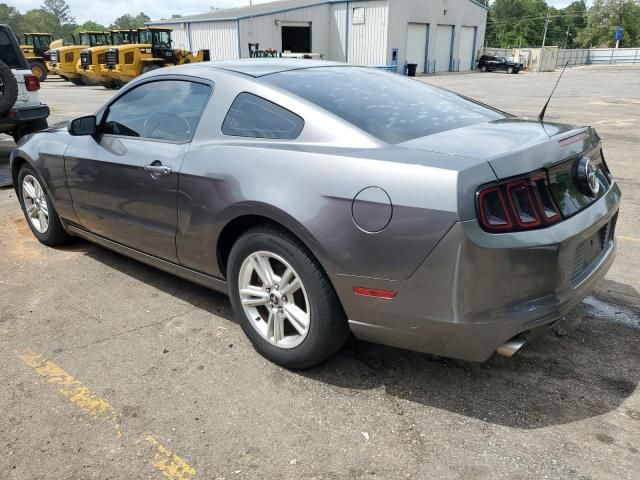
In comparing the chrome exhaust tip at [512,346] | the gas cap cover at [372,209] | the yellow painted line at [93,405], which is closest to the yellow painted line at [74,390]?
the yellow painted line at [93,405]

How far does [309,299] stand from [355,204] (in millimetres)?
568

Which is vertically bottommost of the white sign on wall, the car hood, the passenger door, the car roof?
the passenger door

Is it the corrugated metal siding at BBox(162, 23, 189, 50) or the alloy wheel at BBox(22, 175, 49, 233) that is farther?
the corrugated metal siding at BBox(162, 23, 189, 50)

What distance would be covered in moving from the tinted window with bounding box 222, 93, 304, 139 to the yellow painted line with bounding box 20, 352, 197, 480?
1564 millimetres

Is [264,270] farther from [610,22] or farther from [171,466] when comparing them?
[610,22]

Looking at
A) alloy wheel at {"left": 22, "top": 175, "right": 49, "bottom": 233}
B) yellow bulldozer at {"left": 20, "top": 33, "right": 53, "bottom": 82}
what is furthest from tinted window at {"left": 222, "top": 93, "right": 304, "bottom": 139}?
yellow bulldozer at {"left": 20, "top": 33, "right": 53, "bottom": 82}

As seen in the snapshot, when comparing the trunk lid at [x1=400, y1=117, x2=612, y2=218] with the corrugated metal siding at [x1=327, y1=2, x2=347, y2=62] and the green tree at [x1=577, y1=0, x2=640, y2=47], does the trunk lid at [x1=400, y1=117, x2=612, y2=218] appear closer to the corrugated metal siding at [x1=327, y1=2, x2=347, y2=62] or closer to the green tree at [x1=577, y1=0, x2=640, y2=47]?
the corrugated metal siding at [x1=327, y1=2, x2=347, y2=62]

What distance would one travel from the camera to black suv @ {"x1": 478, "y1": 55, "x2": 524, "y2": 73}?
146 feet

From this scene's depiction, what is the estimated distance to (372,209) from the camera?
2369 mm

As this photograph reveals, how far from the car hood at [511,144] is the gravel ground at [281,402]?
3.74 feet

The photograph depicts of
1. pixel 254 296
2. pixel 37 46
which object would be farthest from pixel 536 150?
pixel 37 46

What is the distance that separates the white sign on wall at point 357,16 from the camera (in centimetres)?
3803

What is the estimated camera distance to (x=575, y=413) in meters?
2.56

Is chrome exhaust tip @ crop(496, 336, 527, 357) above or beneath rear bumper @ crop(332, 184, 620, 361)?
beneath
